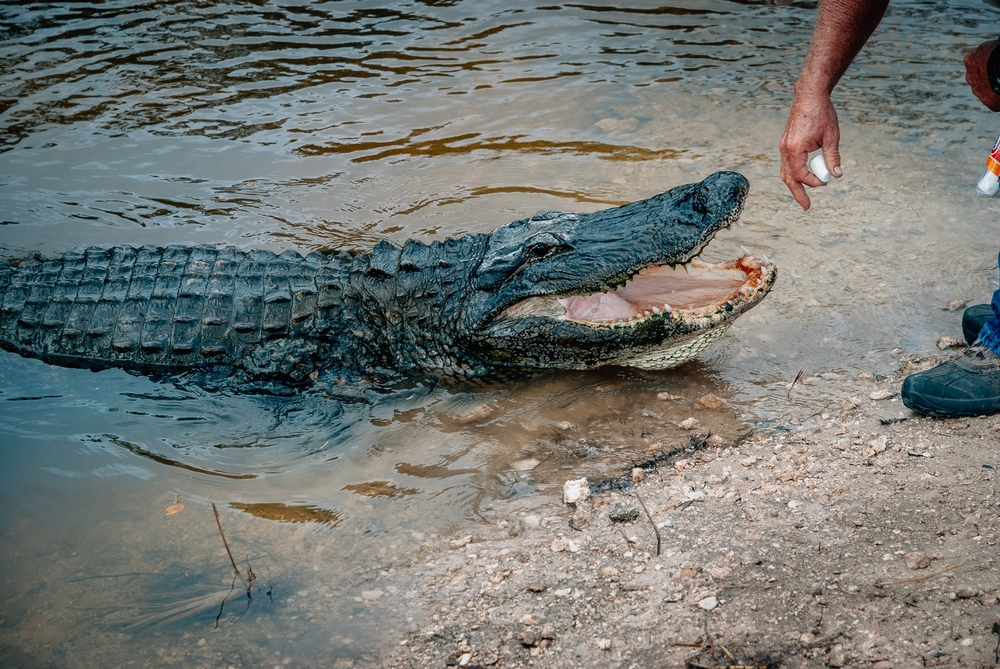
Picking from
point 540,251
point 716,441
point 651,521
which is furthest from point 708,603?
point 540,251

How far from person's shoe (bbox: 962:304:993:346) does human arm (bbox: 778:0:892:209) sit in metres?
1.39

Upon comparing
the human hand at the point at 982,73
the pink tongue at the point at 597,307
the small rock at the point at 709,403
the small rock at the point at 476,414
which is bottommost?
the small rock at the point at 476,414

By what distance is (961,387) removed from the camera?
320 centimetres

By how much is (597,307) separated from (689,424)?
836 mm

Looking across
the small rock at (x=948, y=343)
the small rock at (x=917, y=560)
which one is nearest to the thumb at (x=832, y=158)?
the small rock at (x=917, y=560)

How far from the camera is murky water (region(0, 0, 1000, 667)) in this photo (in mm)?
3139

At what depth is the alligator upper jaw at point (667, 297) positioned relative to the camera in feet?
12.0

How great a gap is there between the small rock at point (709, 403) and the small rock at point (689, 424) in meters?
0.16

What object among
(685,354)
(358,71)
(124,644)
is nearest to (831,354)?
(685,354)

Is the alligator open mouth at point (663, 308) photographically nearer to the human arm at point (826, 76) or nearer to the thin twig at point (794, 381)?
the thin twig at point (794, 381)

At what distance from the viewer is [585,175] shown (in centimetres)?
611

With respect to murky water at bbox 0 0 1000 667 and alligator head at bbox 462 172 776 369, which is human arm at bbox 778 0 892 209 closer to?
alligator head at bbox 462 172 776 369

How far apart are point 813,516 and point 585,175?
3.94m

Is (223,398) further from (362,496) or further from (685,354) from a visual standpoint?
(685,354)
